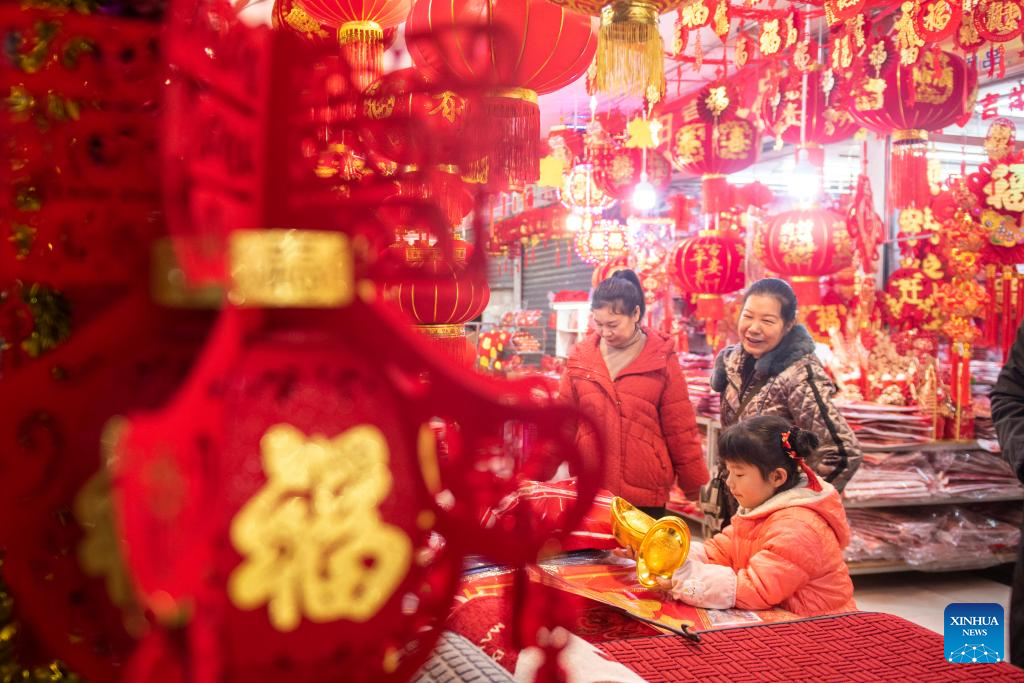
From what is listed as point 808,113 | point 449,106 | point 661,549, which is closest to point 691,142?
point 808,113

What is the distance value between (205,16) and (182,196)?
0.38 feet

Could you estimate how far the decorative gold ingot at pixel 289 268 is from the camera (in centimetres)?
47

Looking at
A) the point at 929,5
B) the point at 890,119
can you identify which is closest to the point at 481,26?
the point at 929,5

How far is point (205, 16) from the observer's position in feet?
1.58

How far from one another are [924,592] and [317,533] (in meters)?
4.15

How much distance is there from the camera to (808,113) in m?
3.86

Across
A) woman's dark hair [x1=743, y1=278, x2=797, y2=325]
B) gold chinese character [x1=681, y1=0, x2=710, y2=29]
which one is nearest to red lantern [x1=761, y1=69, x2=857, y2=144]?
gold chinese character [x1=681, y1=0, x2=710, y2=29]

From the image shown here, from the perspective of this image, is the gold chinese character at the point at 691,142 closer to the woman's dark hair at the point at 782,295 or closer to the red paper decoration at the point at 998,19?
the red paper decoration at the point at 998,19

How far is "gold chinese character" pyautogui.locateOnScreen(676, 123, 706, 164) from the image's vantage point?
412 cm

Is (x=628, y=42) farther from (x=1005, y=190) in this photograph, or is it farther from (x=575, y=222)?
(x=575, y=222)

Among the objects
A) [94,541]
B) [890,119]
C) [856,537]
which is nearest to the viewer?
[94,541]

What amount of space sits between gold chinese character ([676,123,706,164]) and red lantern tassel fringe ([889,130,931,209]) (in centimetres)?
93

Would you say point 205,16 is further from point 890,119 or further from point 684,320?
point 684,320

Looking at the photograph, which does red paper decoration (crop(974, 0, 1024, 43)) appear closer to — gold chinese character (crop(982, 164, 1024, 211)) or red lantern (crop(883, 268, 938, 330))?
gold chinese character (crop(982, 164, 1024, 211))
